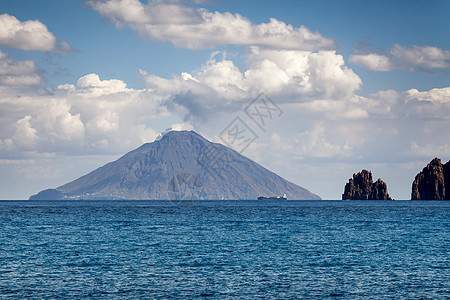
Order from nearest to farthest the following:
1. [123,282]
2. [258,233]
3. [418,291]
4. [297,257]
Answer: [418,291] → [123,282] → [297,257] → [258,233]

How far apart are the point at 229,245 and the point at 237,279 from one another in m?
24.1

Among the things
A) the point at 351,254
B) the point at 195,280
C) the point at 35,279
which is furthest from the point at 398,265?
the point at 35,279

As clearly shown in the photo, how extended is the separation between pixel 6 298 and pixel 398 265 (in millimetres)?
34693

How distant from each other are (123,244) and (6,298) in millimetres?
32676

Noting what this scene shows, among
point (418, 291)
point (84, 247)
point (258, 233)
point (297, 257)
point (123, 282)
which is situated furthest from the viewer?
point (258, 233)

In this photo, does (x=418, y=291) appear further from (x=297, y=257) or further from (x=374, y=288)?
(x=297, y=257)

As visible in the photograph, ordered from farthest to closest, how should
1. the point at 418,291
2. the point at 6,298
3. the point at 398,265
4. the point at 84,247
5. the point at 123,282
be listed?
the point at 84,247
the point at 398,265
the point at 123,282
the point at 418,291
the point at 6,298

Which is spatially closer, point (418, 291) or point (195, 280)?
point (418, 291)

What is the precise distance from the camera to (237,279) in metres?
43.7

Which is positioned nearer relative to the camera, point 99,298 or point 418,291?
point 99,298

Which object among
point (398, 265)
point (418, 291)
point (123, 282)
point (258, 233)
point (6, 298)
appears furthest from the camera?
point (258, 233)

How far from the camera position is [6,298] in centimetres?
3631

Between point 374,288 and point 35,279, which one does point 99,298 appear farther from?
point 374,288

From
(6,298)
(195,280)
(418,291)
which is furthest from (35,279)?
(418,291)
